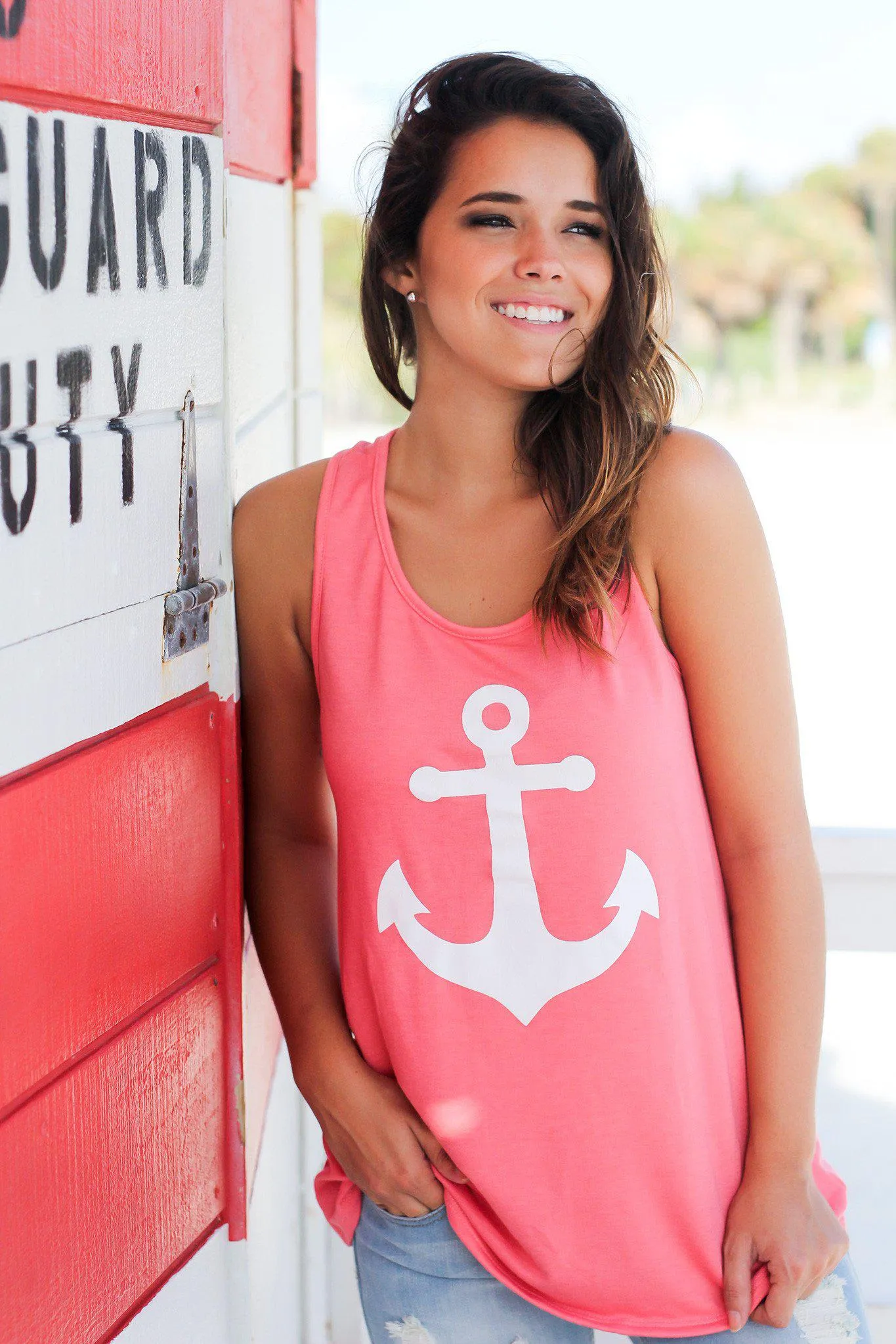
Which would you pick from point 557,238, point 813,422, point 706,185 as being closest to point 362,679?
point 557,238

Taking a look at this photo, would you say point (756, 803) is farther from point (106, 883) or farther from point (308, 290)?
point (308, 290)

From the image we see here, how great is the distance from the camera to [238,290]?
147 cm

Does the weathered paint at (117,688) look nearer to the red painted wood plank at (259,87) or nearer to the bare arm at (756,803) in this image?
the red painted wood plank at (259,87)

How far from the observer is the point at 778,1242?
1.17 m

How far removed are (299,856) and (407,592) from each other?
0.35 meters

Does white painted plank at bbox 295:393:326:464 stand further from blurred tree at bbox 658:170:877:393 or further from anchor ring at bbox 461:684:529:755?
blurred tree at bbox 658:170:877:393

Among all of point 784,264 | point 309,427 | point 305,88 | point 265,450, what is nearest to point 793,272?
point 784,264

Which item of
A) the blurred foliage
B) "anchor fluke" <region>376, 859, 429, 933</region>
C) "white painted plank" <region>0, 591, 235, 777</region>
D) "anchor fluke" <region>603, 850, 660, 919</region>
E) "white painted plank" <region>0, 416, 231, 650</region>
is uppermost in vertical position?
the blurred foliage

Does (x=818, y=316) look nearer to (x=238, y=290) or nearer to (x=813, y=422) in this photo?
(x=813, y=422)

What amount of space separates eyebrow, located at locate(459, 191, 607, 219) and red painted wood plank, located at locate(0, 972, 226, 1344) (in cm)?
84

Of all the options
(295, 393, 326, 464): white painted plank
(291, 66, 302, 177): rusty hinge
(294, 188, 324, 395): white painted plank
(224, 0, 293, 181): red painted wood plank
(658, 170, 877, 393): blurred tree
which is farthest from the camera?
(658, 170, 877, 393): blurred tree

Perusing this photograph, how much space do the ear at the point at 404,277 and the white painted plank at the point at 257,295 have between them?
175mm

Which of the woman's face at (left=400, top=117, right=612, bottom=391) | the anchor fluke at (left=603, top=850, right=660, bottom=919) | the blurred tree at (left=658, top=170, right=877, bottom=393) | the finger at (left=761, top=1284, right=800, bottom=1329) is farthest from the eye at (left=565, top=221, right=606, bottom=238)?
the blurred tree at (left=658, top=170, right=877, bottom=393)

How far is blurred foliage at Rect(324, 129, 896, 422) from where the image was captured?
73.1 ft
